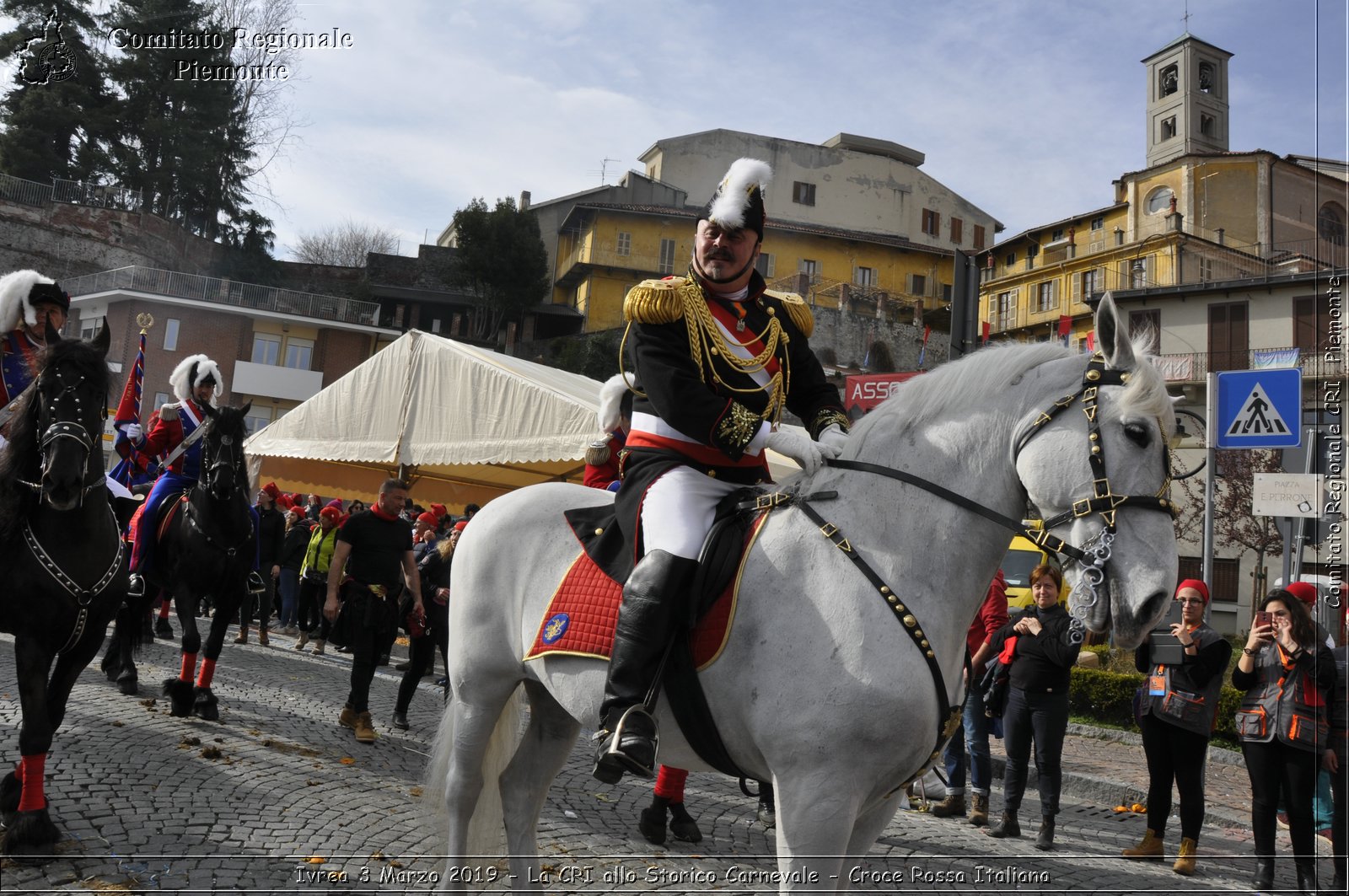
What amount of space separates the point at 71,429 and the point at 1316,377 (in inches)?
256

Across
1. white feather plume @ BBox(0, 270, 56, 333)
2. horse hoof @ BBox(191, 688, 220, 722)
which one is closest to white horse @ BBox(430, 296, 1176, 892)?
white feather plume @ BBox(0, 270, 56, 333)

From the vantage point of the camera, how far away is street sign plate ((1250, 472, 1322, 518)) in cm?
641

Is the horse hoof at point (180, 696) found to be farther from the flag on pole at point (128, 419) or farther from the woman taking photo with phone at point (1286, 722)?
the woman taking photo with phone at point (1286, 722)

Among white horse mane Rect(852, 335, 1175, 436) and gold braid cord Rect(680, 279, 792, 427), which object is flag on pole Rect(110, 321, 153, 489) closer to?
gold braid cord Rect(680, 279, 792, 427)

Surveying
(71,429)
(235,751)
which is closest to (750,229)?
(71,429)

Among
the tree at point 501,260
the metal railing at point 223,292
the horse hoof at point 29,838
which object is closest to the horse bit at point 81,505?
the horse hoof at point 29,838

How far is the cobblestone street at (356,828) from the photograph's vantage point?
4.55 m

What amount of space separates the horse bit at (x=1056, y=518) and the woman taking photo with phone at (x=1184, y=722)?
167 inches

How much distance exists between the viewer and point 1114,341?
10.1 feet

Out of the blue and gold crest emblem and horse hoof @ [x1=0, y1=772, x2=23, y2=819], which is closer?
the blue and gold crest emblem

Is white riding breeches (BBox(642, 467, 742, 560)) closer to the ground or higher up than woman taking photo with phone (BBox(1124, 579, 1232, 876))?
higher up

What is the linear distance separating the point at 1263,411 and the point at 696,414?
642cm

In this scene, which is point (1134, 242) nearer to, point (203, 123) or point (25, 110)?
point (203, 123)

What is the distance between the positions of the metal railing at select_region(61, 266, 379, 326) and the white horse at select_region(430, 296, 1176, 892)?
159 feet
